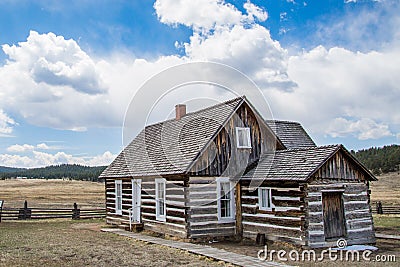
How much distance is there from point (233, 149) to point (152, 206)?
5.05m

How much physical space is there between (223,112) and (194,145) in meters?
2.29

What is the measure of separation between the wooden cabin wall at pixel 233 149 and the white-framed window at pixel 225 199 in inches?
16.8

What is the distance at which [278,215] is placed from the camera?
17.6m

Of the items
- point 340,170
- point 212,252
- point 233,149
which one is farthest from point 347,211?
point 212,252

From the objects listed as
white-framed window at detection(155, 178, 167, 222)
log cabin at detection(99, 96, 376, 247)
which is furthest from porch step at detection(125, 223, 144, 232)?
white-framed window at detection(155, 178, 167, 222)

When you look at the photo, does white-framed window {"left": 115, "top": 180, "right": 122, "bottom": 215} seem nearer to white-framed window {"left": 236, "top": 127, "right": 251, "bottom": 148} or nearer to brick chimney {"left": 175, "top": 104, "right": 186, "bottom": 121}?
brick chimney {"left": 175, "top": 104, "right": 186, "bottom": 121}

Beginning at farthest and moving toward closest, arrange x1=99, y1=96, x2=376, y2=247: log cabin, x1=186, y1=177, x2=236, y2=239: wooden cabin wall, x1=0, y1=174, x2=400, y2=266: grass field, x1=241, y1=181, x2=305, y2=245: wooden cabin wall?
1. x1=186, y1=177, x2=236, y2=239: wooden cabin wall
2. x1=99, y1=96, x2=376, y2=247: log cabin
3. x1=241, y1=181, x2=305, y2=245: wooden cabin wall
4. x1=0, y1=174, x2=400, y2=266: grass field

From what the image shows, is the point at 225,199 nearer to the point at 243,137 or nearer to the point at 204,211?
the point at 204,211

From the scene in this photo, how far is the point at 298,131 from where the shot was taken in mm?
25312

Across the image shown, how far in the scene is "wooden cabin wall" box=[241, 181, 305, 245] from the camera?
1670cm

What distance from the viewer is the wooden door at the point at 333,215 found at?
1722 cm

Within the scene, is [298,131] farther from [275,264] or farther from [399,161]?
[399,161]

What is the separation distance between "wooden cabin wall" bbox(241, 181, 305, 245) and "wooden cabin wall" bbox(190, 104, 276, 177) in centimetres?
113

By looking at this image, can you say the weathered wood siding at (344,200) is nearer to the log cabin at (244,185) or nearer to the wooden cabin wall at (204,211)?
the log cabin at (244,185)
